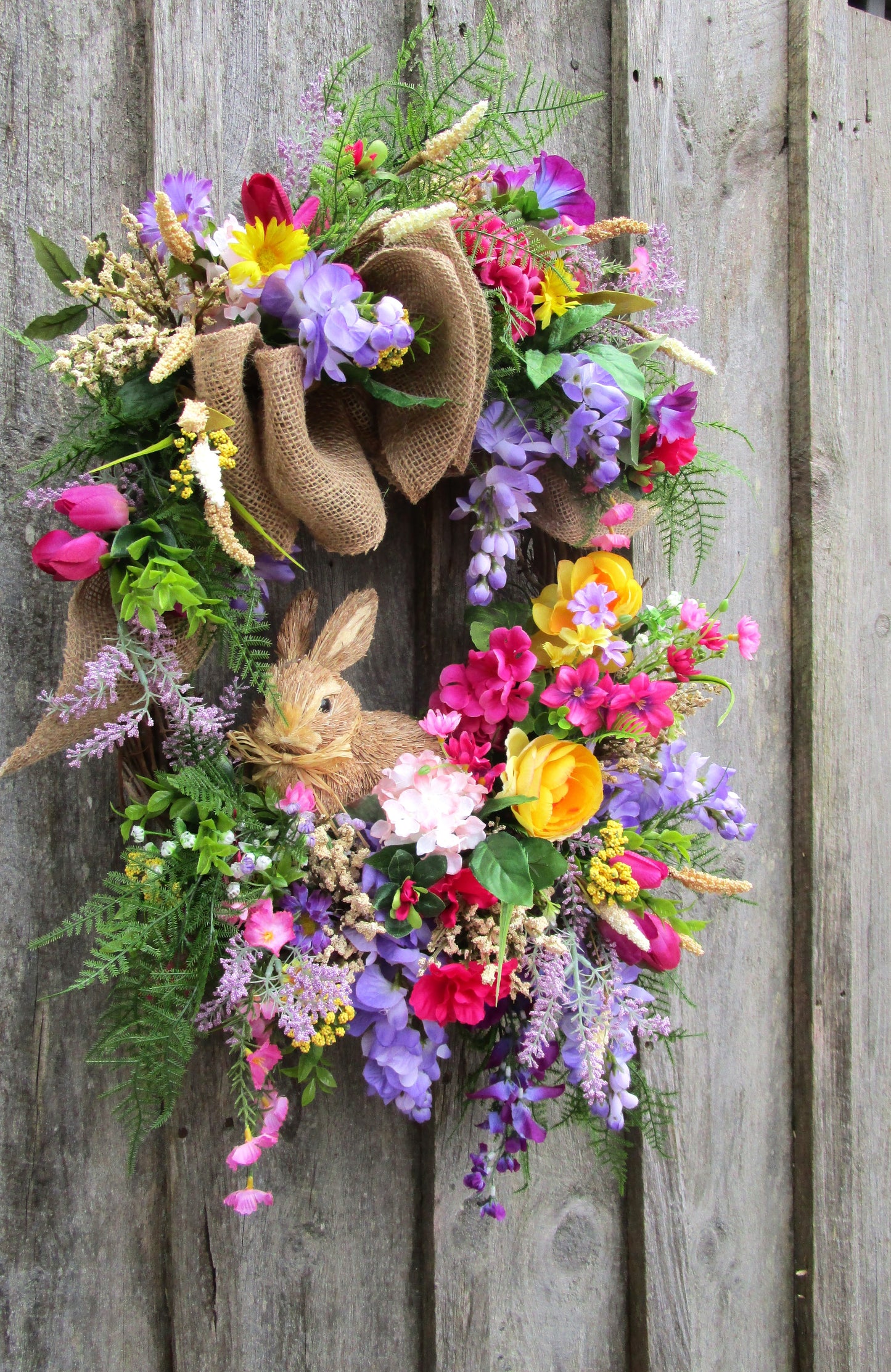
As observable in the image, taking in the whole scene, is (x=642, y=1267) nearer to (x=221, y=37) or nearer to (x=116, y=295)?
(x=116, y=295)

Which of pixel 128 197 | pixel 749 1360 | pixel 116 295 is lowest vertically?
pixel 749 1360

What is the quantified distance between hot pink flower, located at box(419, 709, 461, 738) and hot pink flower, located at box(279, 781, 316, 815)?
128mm

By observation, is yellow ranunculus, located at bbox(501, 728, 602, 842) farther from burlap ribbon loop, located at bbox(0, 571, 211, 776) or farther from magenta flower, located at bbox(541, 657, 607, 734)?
burlap ribbon loop, located at bbox(0, 571, 211, 776)

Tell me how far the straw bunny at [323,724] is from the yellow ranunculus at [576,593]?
0.17 metres

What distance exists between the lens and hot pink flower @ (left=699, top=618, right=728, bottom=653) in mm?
903

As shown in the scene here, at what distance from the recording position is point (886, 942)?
1344mm

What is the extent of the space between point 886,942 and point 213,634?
1113mm

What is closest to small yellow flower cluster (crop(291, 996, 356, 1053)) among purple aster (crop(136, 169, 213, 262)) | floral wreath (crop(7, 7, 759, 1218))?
floral wreath (crop(7, 7, 759, 1218))

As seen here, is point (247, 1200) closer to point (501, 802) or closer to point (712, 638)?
point (501, 802)

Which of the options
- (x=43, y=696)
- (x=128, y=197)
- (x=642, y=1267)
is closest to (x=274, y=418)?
Answer: (x=43, y=696)

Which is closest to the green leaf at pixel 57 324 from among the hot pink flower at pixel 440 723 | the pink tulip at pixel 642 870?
the hot pink flower at pixel 440 723

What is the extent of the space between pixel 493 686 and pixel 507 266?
1.31 ft

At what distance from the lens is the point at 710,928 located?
4.08ft

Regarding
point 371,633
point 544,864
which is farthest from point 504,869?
point 371,633
